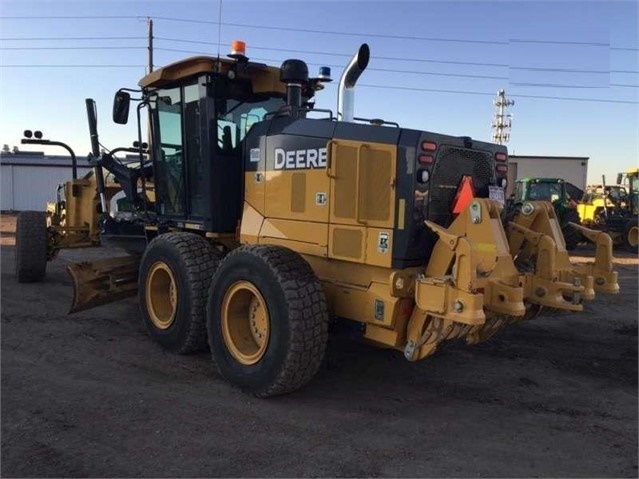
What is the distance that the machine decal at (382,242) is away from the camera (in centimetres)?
439

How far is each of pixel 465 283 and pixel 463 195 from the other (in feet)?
3.37

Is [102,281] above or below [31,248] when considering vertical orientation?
below

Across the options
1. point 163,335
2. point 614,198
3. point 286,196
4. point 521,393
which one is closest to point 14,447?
point 163,335

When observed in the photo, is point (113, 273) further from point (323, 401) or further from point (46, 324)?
point (323, 401)

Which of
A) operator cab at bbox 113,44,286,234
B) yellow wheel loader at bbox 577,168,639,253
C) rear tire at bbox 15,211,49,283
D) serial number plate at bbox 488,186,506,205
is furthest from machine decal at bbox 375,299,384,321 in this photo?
yellow wheel loader at bbox 577,168,639,253

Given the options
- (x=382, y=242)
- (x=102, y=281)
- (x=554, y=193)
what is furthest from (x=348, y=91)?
(x=554, y=193)

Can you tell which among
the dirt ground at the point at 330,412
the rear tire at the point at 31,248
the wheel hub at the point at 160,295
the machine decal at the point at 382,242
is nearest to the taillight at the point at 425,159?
the machine decal at the point at 382,242

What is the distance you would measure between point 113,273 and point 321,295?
329 cm

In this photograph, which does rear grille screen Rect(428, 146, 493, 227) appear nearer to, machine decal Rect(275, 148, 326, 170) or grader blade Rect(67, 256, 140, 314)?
machine decal Rect(275, 148, 326, 170)

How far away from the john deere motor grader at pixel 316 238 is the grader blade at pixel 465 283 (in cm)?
1

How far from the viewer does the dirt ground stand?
3.60 m

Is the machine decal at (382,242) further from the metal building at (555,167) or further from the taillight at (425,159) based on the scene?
the metal building at (555,167)

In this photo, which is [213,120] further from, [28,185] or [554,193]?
[28,185]

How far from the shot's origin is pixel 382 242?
4.42 m
